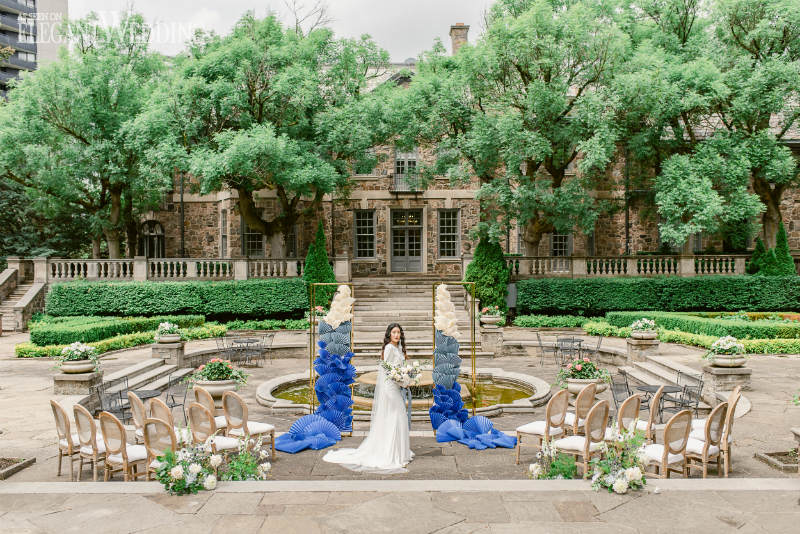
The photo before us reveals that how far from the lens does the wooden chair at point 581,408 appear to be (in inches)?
333

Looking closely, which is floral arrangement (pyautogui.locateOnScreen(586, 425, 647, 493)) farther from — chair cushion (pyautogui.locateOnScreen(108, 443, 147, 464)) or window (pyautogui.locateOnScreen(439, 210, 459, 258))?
window (pyautogui.locateOnScreen(439, 210, 459, 258))

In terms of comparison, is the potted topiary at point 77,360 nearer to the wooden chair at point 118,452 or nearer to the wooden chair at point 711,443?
the wooden chair at point 118,452

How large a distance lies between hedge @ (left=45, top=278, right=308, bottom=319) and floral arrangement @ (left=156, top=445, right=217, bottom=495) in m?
16.3

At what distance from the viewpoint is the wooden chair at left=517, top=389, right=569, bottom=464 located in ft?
27.0

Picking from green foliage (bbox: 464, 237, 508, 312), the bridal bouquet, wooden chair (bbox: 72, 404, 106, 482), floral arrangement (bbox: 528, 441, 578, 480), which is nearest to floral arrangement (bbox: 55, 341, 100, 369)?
wooden chair (bbox: 72, 404, 106, 482)

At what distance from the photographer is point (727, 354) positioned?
11.9 metres

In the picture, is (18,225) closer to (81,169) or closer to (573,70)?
(81,169)

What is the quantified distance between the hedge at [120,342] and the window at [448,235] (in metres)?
12.0

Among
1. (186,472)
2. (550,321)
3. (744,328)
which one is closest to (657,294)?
(550,321)

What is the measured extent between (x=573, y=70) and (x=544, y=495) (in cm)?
1885

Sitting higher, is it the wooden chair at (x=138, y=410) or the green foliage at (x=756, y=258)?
the green foliage at (x=756, y=258)

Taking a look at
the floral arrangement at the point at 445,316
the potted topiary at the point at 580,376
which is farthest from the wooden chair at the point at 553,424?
the potted topiary at the point at 580,376

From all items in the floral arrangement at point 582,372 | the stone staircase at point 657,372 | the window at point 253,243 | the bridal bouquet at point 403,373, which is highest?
the window at point 253,243

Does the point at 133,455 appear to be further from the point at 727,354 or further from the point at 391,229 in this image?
the point at 391,229
